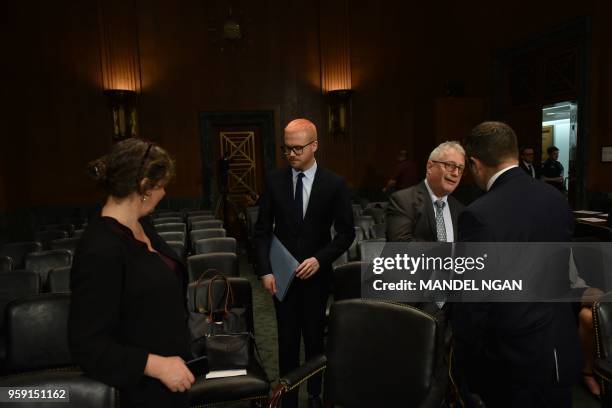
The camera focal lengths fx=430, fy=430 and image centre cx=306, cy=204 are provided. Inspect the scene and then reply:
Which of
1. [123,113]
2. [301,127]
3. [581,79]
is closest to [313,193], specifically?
[301,127]

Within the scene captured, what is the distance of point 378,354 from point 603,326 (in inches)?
40.5

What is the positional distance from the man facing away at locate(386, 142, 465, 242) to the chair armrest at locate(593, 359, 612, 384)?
2.44 feet

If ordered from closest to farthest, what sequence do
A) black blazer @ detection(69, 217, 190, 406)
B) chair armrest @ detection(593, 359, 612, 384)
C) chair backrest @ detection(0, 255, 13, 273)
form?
black blazer @ detection(69, 217, 190, 406) < chair armrest @ detection(593, 359, 612, 384) < chair backrest @ detection(0, 255, 13, 273)

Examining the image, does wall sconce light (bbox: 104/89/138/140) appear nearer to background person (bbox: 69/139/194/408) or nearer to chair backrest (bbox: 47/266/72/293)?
chair backrest (bbox: 47/266/72/293)

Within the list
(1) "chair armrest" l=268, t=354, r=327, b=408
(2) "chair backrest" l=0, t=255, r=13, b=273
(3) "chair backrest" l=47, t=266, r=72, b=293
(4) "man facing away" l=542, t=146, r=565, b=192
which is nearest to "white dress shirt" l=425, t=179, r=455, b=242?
(1) "chair armrest" l=268, t=354, r=327, b=408

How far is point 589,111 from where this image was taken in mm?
5703

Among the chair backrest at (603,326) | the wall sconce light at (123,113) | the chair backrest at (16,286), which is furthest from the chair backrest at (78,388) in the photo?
the wall sconce light at (123,113)

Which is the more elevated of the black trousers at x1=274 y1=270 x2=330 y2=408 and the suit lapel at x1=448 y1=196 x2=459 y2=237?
the suit lapel at x1=448 y1=196 x2=459 y2=237

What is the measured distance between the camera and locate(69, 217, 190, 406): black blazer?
1.04 m

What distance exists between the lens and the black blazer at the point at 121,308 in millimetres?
1037

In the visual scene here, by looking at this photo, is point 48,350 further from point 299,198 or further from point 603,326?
point 603,326

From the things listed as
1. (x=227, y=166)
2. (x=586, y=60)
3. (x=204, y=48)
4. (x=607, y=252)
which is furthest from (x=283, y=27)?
(x=607, y=252)

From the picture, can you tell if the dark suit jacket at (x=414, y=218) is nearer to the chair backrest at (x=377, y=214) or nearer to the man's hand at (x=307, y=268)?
the man's hand at (x=307, y=268)

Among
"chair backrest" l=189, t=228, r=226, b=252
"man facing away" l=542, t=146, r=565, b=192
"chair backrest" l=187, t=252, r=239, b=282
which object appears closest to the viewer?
"chair backrest" l=187, t=252, r=239, b=282
